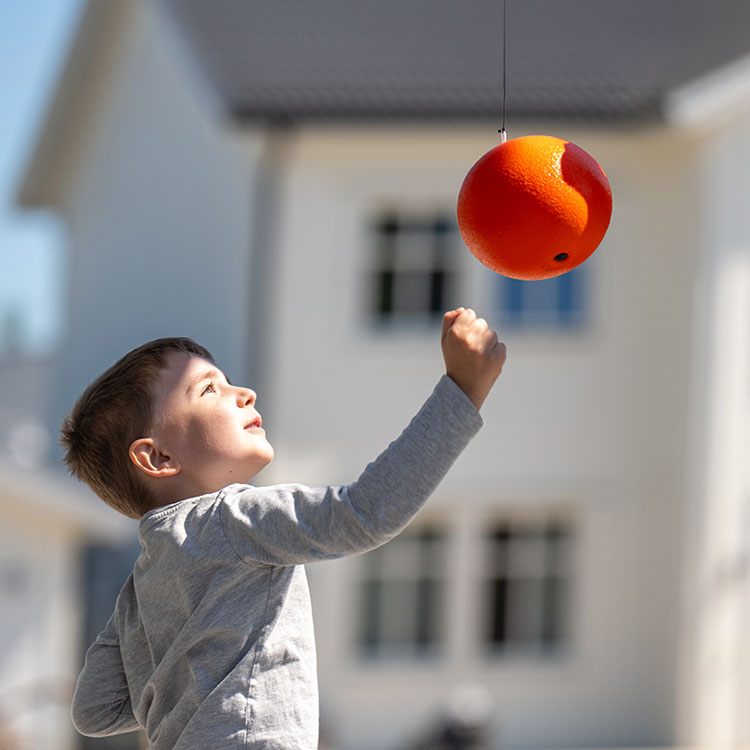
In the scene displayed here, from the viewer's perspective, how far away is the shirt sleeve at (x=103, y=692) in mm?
2158

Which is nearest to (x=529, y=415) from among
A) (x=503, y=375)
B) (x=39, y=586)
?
(x=503, y=375)

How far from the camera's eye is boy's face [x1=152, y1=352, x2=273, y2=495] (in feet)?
6.65

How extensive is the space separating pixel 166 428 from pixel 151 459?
61 millimetres

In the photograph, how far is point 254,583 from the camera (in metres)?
1.97

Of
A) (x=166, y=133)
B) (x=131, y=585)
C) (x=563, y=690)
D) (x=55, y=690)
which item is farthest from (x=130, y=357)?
(x=166, y=133)

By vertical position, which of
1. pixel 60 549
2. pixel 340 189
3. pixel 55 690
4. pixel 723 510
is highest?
pixel 340 189

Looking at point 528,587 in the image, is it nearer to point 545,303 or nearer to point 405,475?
point 545,303

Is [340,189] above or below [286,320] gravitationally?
above

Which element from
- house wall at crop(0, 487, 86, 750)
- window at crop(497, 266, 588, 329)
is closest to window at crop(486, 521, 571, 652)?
window at crop(497, 266, 588, 329)

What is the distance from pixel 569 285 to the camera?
36.6ft

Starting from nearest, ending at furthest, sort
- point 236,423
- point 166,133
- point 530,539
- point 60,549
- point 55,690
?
1. point 236,423
2. point 55,690
3. point 60,549
4. point 530,539
5. point 166,133

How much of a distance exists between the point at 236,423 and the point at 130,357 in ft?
0.74

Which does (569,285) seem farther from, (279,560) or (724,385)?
(279,560)

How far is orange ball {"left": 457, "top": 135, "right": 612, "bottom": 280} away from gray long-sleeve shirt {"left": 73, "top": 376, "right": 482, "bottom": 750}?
25cm
